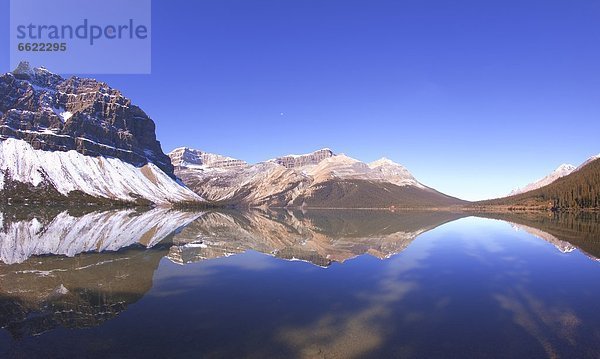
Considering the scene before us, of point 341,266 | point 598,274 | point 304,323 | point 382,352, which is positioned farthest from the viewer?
point 341,266

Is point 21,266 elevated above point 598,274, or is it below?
above

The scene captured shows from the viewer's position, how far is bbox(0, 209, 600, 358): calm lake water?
755 inches

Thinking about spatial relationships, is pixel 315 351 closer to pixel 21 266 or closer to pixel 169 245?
pixel 21 266

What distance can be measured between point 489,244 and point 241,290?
5175 cm

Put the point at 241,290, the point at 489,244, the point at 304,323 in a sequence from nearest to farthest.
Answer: the point at 304,323 < the point at 241,290 < the point at 489,244

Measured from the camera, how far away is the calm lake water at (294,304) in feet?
63.0

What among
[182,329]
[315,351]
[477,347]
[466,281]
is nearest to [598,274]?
[466,281]

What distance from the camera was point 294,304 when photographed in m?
27.3

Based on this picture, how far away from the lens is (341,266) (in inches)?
1738

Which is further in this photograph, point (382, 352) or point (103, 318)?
point (103, 318)

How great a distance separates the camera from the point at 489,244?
67.9 meters

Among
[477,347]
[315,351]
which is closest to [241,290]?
[315,351]

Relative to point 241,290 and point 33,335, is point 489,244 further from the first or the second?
point 33,335

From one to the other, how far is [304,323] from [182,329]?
6.71 meters
